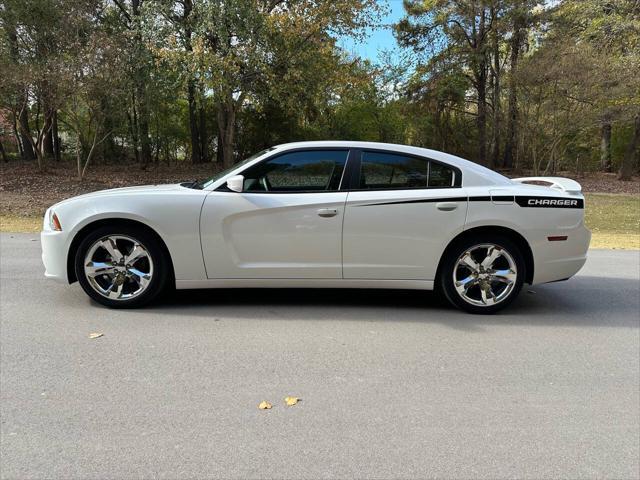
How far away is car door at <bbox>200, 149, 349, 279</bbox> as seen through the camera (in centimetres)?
464

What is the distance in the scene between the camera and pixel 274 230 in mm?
4660

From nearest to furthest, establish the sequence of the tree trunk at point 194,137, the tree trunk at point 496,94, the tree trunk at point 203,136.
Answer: the tree trunk at point 194,137 → the tree trunk at point 496,94 → the tree trunk at point 203,136

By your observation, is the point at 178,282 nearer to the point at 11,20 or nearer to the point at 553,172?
the point at 11,20

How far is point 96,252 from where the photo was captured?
15.4 feet

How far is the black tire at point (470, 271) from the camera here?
4797 mm

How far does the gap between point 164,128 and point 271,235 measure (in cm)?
2348

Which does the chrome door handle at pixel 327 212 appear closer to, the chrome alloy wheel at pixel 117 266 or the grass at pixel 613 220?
the chrome alloy wheel at pixel 117 266

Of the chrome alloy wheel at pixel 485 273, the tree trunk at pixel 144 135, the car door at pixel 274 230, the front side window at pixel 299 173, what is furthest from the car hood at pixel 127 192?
the tree trunk at pixel 144 135

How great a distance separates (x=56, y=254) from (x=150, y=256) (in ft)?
2.86

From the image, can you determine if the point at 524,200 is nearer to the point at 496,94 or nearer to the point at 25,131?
the point at 25,131

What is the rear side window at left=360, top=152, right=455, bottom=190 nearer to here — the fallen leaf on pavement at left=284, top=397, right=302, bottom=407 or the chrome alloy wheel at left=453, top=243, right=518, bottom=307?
the chrome alloy wheel at left=453, top=243, right=518, bottom=307

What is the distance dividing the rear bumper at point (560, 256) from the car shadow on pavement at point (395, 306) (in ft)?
1.39

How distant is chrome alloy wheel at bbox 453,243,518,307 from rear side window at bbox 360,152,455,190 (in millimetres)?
732

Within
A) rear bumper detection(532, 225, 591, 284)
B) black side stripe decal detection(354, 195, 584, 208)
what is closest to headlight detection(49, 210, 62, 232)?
black side stripe decal detection(354, 195, 584, 208)
